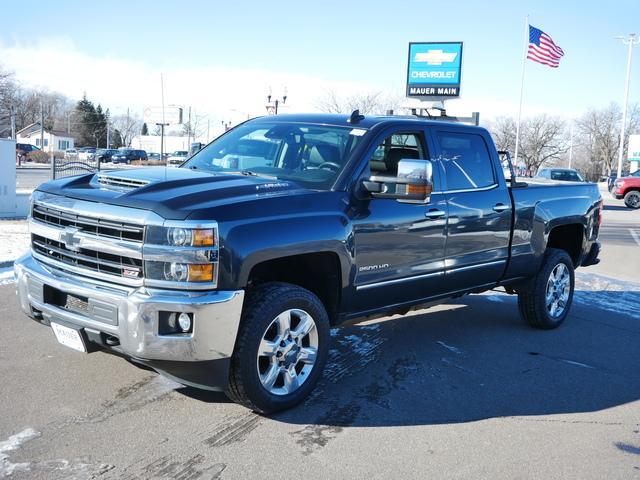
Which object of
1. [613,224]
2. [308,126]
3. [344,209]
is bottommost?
[613,224]

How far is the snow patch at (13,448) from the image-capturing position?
10.8 ft

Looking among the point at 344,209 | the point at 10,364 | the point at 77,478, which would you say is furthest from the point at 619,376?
the point at 10,364

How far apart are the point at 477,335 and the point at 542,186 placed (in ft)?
5.42

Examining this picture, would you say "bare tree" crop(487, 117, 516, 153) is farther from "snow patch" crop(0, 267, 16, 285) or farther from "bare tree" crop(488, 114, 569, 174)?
"snow patch" crop(0, 267, 16, 285)

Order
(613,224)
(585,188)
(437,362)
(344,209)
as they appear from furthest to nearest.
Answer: (613,224) < (585,188) < (437,362) < (344,209)

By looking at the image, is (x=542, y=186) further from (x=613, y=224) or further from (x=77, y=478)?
(x=613, y=224)

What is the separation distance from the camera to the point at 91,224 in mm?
3898

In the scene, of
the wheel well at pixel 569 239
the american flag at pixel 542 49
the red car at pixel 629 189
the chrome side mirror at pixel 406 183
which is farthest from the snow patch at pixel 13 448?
the american flag at pixel 542 49

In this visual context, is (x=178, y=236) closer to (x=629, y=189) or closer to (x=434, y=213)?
(x=434, y=213)

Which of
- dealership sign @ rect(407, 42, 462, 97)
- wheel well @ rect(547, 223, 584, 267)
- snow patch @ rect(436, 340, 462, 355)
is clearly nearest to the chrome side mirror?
snow patch @ rect(436, 340, 462, 355)

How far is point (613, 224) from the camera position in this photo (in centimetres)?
2097

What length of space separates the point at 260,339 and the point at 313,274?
2.59 ft

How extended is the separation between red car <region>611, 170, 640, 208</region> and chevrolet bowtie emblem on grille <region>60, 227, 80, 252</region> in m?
29.5

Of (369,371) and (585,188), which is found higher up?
(585,188)
